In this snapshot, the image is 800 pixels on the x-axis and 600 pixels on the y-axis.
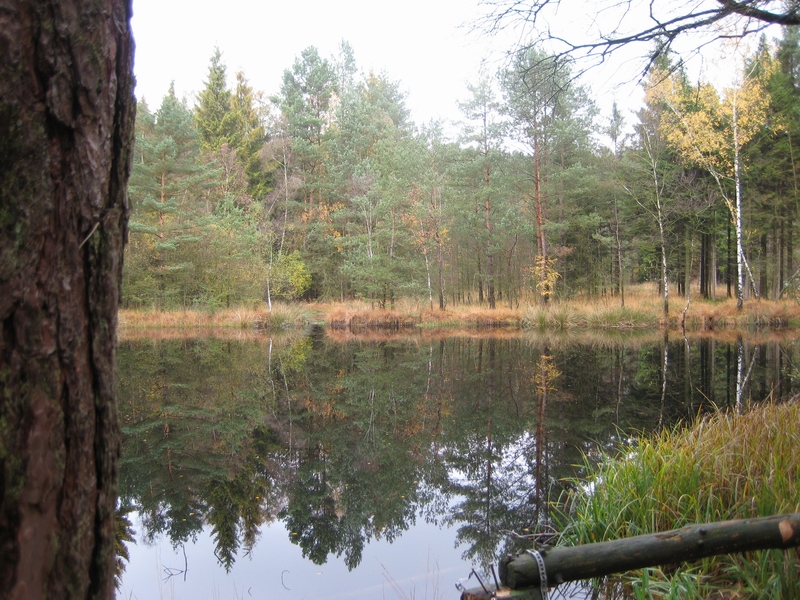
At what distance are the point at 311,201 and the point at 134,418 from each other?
24.6 m

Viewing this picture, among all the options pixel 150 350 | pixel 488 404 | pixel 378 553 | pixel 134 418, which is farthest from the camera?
pixel 150 350

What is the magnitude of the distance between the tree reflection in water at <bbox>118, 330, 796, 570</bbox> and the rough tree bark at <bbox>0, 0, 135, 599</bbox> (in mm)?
2351

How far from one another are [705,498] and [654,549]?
199cm

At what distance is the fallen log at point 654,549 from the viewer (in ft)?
6.32

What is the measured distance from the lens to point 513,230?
24.8 m

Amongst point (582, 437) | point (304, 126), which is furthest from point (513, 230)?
point (582, 437)

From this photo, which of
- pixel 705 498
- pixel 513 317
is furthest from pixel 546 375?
pixel 513 317

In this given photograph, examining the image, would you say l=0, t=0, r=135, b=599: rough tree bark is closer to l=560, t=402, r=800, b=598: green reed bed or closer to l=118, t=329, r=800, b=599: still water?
l=560, t=402, r=800, b=598: green reed bed

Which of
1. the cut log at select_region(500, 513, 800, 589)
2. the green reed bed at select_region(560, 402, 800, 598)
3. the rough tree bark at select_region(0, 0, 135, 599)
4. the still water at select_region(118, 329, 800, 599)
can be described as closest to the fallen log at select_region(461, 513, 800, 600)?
the cut log at select_region(500, 513, 800, 589)

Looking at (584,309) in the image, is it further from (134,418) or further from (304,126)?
(304,126)

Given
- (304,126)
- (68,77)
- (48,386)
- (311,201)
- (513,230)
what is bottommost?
(48,386)

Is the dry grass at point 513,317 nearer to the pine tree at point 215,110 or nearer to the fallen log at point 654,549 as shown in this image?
the pine tree at point 215,110

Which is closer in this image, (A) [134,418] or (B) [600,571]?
(B) [600,571]

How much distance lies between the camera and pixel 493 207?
26.5 m
